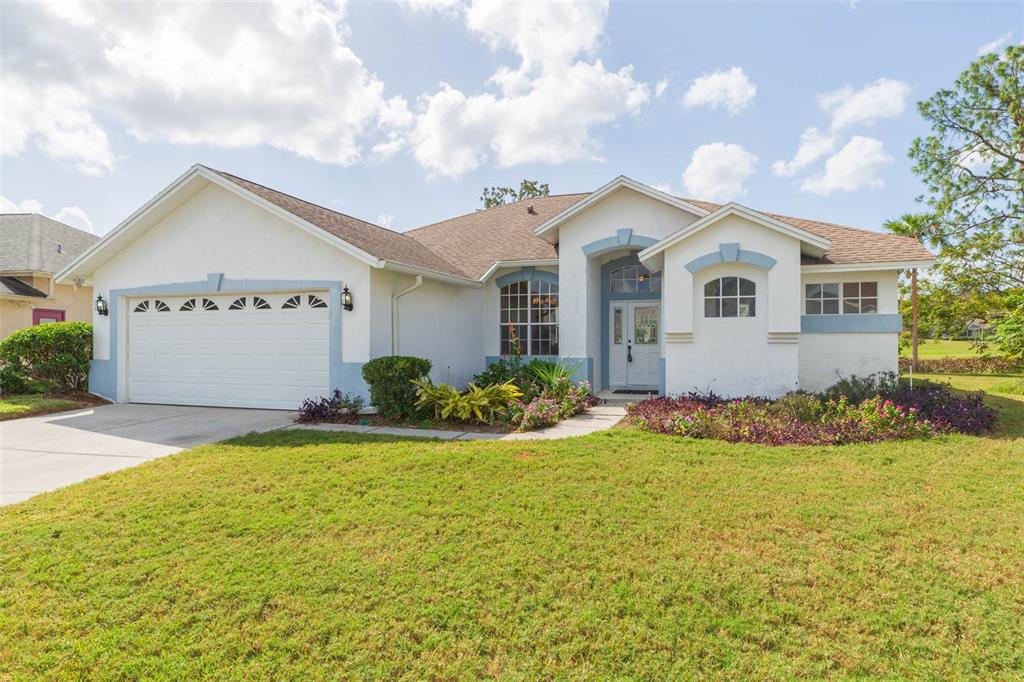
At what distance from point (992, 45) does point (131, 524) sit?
28.4 meters

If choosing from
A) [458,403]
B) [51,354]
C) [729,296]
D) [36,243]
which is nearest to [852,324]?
[729,296]

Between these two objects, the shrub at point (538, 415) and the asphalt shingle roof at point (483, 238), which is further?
the asphalt shingle roof at point (483, 238)

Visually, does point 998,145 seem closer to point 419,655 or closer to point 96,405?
point 419,655

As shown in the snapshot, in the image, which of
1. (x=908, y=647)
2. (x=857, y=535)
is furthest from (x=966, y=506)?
(x=908, y=647)

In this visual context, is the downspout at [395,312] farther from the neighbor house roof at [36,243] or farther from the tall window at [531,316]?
the neighbor house roof at [36,243]

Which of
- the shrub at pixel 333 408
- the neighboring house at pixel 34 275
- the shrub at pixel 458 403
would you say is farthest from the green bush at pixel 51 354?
the shrub at pixel 458 403

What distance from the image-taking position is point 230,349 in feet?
38.1

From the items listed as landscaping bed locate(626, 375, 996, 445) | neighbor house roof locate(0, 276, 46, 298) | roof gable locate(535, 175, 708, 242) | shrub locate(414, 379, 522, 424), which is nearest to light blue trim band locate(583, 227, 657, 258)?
roof gable locate(535, 175, 708, 242)

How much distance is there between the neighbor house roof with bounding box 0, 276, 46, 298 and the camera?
54.7 ft

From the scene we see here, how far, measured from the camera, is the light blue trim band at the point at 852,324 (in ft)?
36.7

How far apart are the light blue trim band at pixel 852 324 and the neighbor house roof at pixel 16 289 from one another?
23.4 meters

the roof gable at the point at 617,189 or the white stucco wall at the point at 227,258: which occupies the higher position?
the roof gable at the point at 617,189

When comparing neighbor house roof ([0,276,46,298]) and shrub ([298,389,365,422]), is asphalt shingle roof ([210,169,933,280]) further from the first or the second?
neighbor house roof ([0,276,46,298])

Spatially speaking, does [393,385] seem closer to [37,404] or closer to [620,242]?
[620,242]
